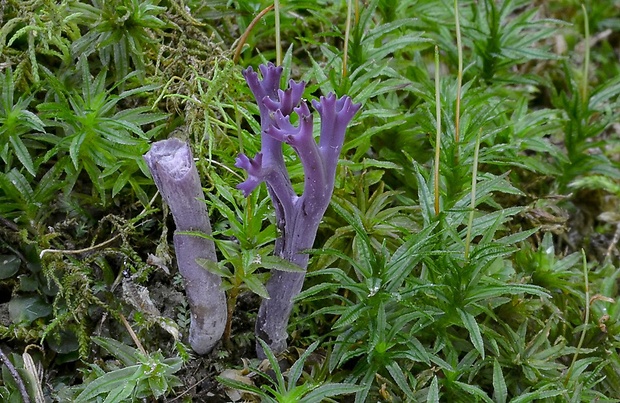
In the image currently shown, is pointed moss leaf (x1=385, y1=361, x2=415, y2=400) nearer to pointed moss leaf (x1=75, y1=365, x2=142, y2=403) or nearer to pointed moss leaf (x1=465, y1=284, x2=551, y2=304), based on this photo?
pointed moss leaf (x1=465, y1=284, x2=551, y2=304)

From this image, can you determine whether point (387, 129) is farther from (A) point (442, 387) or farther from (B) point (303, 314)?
(A) point (442, 387)

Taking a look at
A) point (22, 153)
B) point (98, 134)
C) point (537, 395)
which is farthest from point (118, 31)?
point (537, 395)

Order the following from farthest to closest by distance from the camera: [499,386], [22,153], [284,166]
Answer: [22,153] → [499,386] → [284,166]

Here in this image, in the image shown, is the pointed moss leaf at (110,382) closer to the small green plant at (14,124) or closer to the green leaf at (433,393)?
the small green plant at (14,124)

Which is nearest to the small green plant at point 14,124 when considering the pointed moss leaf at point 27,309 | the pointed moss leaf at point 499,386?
the pointed moss leaf at point 27,309

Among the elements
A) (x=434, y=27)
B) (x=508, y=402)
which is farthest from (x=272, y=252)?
(x=434, y=27)

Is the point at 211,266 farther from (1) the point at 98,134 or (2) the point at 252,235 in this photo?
(1) the point at 98,134
